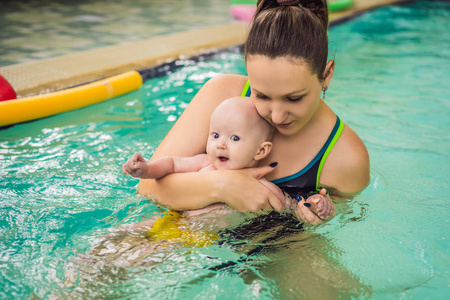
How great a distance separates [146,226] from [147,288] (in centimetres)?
40

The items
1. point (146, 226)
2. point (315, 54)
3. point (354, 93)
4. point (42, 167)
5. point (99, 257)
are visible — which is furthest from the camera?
point (354, 93)

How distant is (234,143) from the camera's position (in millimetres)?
2439

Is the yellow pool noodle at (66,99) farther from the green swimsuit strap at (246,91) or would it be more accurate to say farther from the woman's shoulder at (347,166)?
the woman's shoulder at (347,166)

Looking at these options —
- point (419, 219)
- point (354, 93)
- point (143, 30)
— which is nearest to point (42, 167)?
point (419, 219)

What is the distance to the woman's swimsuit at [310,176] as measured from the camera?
8.36 ft

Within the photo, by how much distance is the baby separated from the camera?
2.42 m

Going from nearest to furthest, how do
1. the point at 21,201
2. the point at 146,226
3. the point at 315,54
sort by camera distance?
the point at 315,54 → the point at 146,226 → the point at 21,201

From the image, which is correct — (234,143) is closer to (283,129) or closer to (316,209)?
(283,129)

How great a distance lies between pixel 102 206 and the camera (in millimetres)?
3016

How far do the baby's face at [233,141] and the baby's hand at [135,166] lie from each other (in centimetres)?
39

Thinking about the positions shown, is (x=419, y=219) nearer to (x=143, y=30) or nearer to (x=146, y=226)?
(x=146, y=226)

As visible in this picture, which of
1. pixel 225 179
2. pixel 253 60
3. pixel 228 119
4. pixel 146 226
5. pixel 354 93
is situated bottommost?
pixel 354 93

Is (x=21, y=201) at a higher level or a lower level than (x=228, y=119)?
lower

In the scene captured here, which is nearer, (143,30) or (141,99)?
(141,99)
